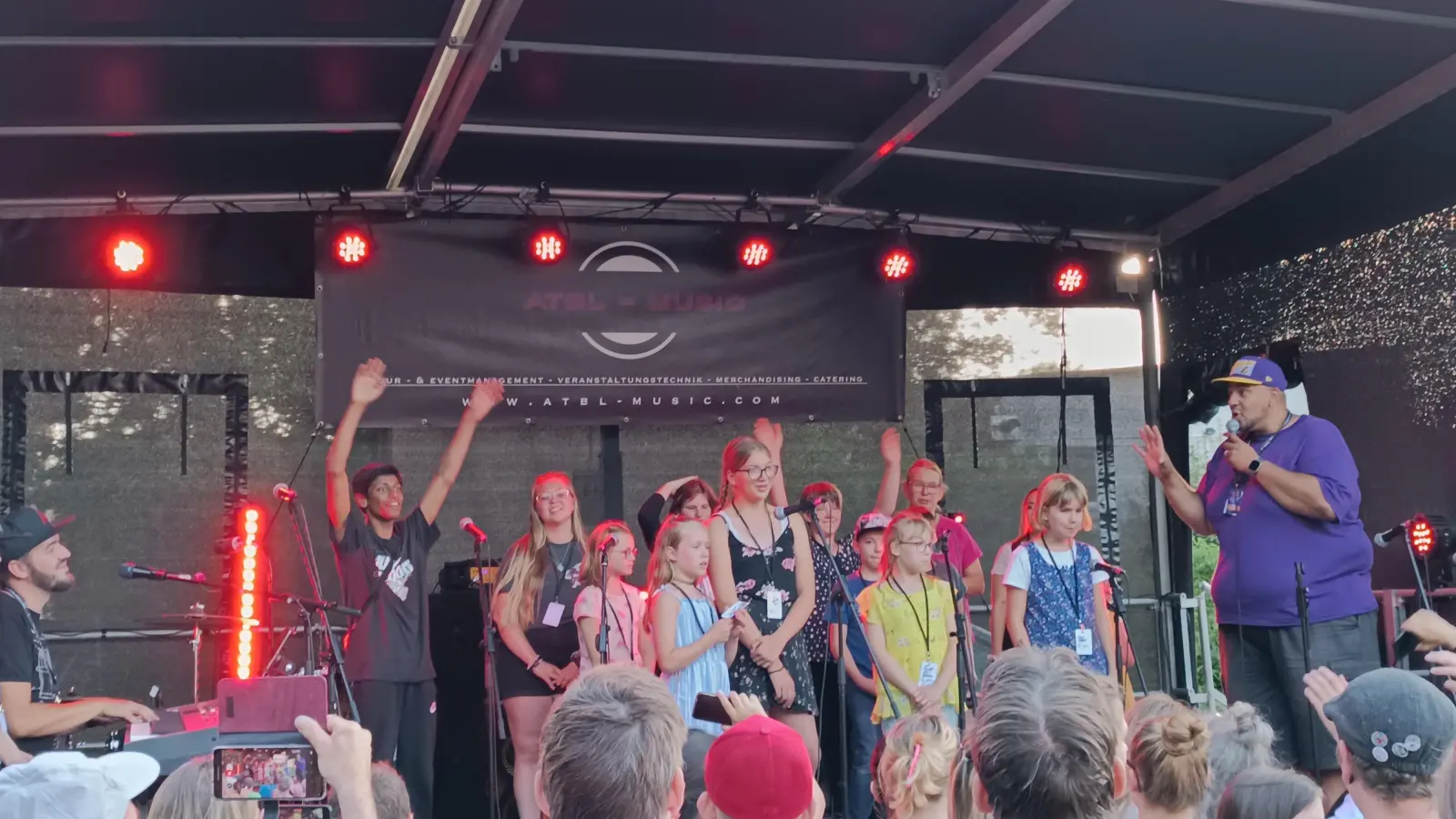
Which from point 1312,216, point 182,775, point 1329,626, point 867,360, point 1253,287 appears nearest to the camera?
point 182,775

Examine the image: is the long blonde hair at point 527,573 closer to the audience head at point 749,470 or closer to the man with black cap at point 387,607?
the man with black cap at point 387,607

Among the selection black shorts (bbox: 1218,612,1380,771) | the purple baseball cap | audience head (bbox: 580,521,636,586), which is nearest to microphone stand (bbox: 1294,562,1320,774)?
black shorts (bbox: 1218,612,1380,771)

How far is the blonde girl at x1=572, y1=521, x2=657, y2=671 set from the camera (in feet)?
18.6

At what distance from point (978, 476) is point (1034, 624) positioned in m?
2.23

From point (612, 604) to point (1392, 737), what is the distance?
388cm

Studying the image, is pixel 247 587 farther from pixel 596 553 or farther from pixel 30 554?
pixel 596 553

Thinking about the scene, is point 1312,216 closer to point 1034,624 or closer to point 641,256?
point 1034,624

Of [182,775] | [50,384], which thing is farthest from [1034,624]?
[50,384]

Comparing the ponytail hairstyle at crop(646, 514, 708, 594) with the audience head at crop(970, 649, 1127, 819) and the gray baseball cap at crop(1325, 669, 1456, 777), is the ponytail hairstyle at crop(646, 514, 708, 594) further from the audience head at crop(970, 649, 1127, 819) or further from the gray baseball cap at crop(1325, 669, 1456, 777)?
the audience head at crop(970, 649, 1127, 819)

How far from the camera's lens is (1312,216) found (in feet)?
21.2

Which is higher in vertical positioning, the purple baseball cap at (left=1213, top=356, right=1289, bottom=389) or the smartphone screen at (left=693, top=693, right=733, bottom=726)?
the purple baseball cap at (left=1213, top=356, right=1289, bottom=389)

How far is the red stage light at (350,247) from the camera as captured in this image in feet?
21.9

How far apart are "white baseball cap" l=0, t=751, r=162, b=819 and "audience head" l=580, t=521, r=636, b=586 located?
3.61 m

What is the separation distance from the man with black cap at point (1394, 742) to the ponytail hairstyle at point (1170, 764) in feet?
0.87
